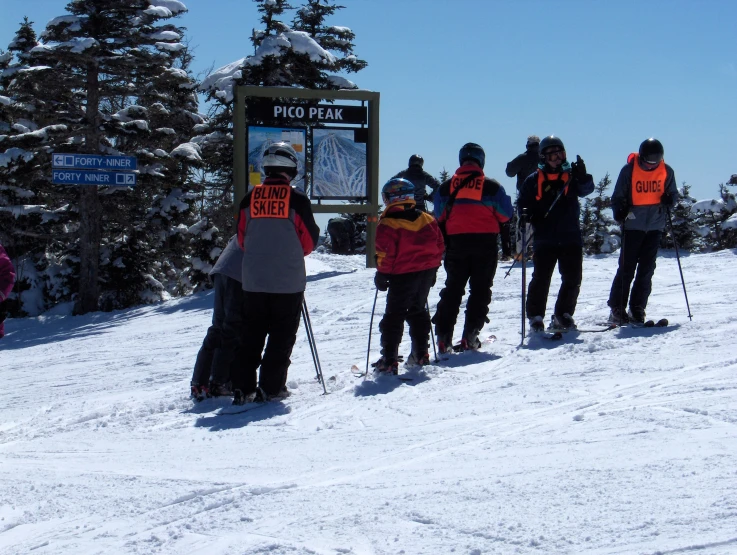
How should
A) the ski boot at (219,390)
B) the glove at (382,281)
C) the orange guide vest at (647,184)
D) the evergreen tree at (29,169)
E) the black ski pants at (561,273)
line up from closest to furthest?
the ski boot at (219,390) < the glove at (382,281) < the black ski pants at (561,273) < the orange guide vest at (647,184) < the evergreen tree at (29,169)

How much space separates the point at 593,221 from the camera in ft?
97.9

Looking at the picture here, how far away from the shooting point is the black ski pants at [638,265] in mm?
8094

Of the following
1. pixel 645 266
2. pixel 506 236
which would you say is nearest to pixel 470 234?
pixel 506 236

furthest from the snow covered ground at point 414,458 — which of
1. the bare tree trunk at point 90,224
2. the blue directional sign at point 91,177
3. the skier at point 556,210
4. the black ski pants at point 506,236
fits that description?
the bare tree trunk at point 90,224

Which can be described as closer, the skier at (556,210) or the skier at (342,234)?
the skier at (556,210)

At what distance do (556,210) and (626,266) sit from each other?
1111 millimetres

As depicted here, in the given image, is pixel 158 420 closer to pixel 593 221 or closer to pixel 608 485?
pixel 608 485

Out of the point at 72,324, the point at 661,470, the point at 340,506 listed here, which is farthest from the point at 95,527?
the point at 72,324

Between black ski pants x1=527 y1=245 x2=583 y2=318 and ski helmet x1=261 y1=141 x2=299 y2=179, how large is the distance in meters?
2.97

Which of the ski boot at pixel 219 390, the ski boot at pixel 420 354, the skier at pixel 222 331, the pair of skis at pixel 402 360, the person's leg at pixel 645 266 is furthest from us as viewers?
the person's leg at pixel 645 266

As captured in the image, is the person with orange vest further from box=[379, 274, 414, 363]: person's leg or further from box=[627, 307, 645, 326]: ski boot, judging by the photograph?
box=[379, 274, 414, 363]: person's leg

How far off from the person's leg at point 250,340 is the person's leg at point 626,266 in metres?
3.95

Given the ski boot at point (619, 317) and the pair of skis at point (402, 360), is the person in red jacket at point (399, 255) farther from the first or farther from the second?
the ski boot at point (619, 317)

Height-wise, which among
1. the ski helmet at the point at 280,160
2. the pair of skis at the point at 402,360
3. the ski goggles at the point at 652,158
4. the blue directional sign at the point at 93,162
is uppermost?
the blue directional sign at the point at 93,162
